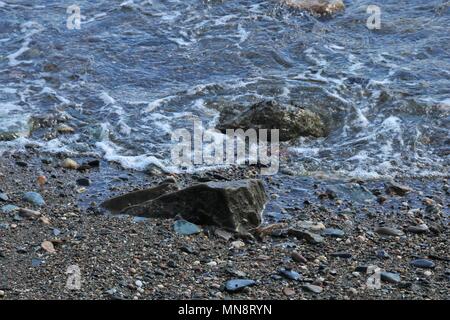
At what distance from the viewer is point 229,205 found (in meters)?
5.73

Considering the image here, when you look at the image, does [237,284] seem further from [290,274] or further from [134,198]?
[134,198]

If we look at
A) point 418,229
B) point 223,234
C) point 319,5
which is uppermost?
point 319,5

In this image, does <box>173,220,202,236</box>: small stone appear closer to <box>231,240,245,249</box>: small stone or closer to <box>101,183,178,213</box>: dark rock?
<box>231,240,245,249</box>: small stone

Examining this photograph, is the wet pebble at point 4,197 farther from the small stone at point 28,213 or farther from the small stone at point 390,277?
the small stone at point 390,277

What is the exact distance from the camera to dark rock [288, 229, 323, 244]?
5.57 meters

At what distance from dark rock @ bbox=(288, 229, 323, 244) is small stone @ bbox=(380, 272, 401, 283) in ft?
2.18

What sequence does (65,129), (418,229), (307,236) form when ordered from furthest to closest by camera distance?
(65,129), (418,229), (307,236)

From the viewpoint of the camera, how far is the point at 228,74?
9438mm

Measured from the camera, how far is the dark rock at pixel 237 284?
4.82 meters

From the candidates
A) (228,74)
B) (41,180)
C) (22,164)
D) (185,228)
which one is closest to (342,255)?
(185,228)

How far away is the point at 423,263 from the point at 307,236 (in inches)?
36.0

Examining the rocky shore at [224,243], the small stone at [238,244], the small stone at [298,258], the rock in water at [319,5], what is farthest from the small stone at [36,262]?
the rock in water at [319,5]

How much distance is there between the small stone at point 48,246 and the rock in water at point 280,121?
10.0 feet

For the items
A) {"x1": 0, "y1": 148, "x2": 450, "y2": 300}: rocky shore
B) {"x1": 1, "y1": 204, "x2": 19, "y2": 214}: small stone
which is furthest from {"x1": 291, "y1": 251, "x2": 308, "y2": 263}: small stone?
{"x1": 1, "y1": 204, "x2": 19, "y2": 214}: small stone
